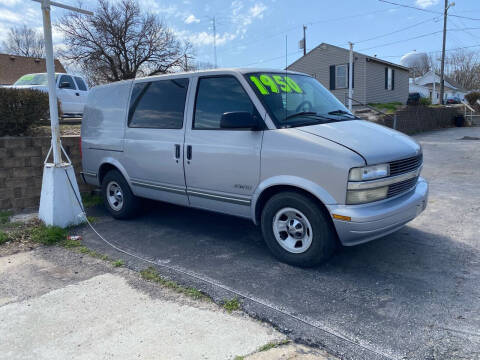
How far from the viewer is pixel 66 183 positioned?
5.46m

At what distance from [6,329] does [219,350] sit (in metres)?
1.74

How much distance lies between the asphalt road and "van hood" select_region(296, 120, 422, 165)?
115 cm

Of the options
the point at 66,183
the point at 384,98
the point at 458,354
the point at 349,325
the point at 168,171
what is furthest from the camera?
the point at 384,98

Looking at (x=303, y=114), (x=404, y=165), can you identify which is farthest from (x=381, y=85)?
(x=404, y=165)

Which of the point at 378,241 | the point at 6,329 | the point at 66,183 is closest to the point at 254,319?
the point at 6,329

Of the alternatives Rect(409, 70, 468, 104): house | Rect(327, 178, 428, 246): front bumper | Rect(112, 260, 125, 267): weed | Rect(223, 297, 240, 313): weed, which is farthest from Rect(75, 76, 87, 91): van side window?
Rect(409, 70, 468, 104): house

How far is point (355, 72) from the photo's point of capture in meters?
24.3

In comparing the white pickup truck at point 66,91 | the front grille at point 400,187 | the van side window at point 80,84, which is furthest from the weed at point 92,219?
the van side window at point 80,84

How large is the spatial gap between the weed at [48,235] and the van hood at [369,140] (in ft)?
11.2

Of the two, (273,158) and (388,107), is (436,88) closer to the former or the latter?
(388,107)

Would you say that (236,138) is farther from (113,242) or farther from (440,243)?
(440,243)

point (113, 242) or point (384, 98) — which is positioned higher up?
point (384, 98)

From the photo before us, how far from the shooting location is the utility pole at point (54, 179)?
5.24 meters

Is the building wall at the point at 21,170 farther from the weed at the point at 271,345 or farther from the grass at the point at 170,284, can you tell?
the weed at the point at 271,345
